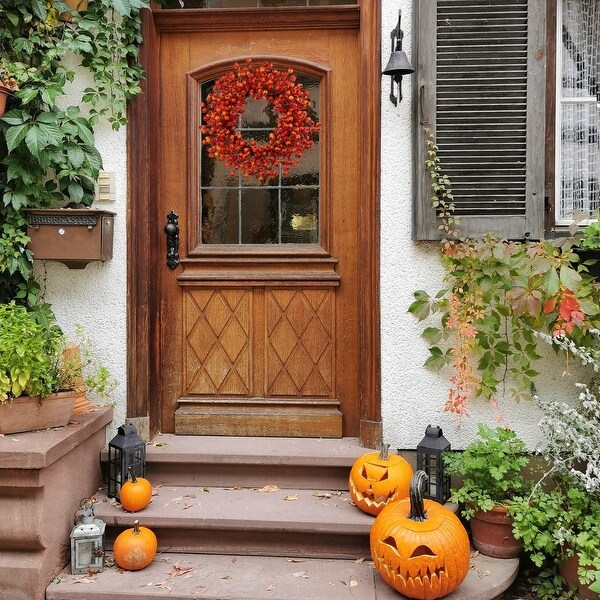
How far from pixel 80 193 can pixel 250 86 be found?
3.92 feet

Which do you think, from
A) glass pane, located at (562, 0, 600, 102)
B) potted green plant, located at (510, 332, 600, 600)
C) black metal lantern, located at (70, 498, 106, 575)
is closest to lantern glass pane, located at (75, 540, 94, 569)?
black metal lantern, located at (70, 498, 106, 575)

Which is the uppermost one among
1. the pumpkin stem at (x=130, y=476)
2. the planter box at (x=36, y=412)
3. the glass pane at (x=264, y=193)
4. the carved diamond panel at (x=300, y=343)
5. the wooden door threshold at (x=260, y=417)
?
the glass pane at (x=264, y=193)

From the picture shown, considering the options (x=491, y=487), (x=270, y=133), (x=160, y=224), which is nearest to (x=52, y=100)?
(x=160, y=224)

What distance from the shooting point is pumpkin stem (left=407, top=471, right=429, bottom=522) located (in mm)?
2672

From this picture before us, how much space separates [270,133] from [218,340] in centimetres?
131

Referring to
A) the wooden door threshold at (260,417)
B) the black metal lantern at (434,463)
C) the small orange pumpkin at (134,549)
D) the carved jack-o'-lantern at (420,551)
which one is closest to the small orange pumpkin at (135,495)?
the small orange pumpkin at (134,549)

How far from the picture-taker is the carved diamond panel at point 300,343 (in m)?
3.76

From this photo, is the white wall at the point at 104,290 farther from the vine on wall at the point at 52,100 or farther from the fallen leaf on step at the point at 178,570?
the fallen leaf on step at the point at 178,570

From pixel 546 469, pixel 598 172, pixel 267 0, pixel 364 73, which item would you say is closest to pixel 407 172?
pixel 364 73

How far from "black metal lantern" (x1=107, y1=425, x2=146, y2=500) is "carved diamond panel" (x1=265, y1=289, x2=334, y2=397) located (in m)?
0.86

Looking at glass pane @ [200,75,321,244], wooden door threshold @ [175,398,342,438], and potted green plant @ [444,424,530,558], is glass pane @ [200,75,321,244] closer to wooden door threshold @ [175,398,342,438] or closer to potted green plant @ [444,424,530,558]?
wooden door threshold @ [175,398,342,438]

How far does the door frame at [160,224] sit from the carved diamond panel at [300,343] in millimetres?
260

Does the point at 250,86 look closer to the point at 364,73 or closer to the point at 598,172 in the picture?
the point at 364,73

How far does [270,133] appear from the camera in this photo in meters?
3.75
